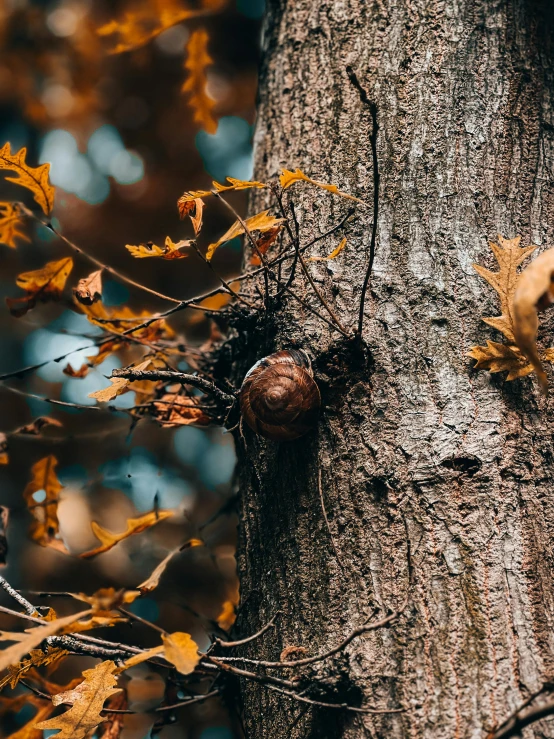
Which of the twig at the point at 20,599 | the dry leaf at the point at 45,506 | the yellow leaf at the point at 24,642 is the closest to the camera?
the yellow leaf at the point at 24,642

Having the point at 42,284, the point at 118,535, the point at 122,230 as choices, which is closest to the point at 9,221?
the point at 42,284

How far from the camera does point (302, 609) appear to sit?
965mm

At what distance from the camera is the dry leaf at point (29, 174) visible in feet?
3.63

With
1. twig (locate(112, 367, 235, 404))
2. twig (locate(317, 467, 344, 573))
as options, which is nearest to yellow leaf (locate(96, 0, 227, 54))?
twig (locate(112, 367, 235, 404))

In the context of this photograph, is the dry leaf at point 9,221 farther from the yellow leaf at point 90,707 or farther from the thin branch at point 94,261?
the yellow leaf at point 90,707

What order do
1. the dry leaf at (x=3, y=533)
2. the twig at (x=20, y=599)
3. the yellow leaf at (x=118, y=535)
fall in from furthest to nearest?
the dry leaf at (x=3, y=533) < the yellow leaf at (x=118, y=535) < the twig at (x=20, y=599)

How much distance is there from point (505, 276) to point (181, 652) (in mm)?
744

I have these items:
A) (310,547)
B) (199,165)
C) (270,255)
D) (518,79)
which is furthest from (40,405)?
(518,79)

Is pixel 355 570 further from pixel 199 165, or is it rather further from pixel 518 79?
pixel 199 165

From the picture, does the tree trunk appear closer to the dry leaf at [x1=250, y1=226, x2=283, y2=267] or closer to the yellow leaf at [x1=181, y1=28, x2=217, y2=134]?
the dry leaf at [x1=250, y1=226, x2=283, y2=267]

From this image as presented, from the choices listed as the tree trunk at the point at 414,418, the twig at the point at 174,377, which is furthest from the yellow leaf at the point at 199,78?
the twig at the point at 174,377

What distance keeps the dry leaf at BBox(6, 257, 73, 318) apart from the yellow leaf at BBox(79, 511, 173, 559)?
54cm

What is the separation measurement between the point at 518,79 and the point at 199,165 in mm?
2802

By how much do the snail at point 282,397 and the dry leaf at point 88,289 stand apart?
14.6 inches
